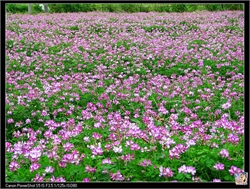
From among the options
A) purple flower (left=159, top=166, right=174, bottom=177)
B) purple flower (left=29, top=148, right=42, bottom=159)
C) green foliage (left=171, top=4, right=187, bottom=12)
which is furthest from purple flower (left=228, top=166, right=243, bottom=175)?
green foliage (left=171, top=4, right=187, bottom=12)

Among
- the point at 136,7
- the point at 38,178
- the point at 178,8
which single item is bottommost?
the point at 38,178

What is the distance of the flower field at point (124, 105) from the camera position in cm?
290

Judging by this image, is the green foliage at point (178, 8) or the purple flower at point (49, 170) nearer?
the purple flower at point (49, 170)

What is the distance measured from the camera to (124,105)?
17.4 ft

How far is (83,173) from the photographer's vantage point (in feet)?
9.40

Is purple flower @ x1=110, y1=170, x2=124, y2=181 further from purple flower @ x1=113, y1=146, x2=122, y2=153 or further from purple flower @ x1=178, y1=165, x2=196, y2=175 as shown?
purple flower @ x1=178, y1=165, x2=196, y2=175

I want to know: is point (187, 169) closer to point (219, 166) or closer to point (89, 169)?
point (219, 166)

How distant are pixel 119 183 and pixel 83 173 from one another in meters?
0.47

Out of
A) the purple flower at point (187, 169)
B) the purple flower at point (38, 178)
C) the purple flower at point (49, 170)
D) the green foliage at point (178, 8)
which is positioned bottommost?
the purple flower at point (38, 178)

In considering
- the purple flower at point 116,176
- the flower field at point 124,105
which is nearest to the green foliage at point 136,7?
the flower field at point 124,105

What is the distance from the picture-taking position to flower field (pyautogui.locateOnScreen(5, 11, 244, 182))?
2898 millimetres

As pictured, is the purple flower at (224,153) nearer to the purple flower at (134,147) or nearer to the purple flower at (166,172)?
the purple flower at (166,172)

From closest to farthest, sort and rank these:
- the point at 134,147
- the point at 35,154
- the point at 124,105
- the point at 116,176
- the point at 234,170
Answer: the point at 234,170
the point at 116,176
the point at 134,147
the point at 35,154
the point at 124,105

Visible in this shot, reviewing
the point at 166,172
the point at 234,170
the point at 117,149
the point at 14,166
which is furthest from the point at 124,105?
the point at 234,170
